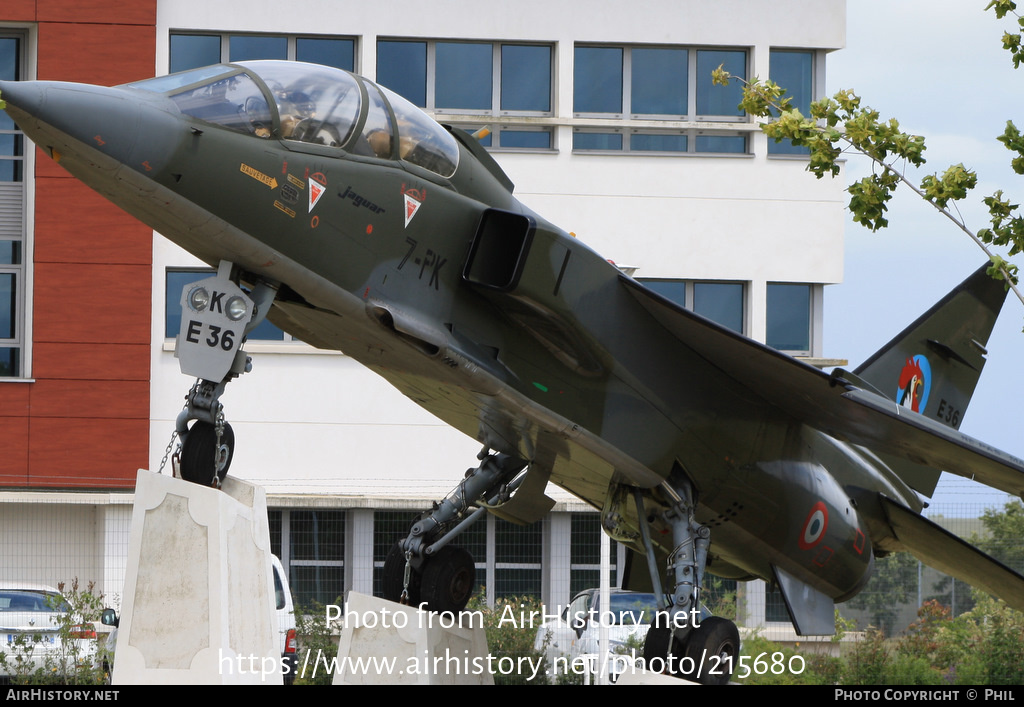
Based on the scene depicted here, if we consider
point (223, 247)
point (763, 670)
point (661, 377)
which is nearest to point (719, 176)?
point (763, 670)

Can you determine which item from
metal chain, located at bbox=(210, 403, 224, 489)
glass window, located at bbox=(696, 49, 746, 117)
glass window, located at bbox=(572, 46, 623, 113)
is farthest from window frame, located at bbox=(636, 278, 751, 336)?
metal chain, located at bbox=(210, 403, 224, 489)

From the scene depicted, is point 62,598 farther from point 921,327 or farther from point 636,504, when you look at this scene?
point 921,327

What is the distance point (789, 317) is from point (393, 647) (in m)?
15.8

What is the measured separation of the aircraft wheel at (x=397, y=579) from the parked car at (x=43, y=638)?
5.33 meters

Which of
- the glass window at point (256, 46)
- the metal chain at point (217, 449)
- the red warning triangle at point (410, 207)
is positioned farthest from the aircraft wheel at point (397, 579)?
the glass window at point (256, 46)

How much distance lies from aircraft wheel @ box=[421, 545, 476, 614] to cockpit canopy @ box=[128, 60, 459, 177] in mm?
3707

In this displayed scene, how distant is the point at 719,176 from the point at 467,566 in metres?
14.1

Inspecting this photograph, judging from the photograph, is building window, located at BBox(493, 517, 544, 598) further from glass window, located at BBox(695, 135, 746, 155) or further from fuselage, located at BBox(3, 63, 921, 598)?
fuselage, located at BBox(3, 63, 921, 598)

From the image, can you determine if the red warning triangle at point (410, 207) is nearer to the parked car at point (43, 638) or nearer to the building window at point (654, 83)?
the parked car at point (43, 638)

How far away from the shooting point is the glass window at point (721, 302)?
76.1ft

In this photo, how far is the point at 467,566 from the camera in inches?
422

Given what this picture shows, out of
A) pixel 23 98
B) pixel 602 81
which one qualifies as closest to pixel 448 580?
pixel 23 98

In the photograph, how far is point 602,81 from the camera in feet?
76.3

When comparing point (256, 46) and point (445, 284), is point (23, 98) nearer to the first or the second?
point (445, 284)
